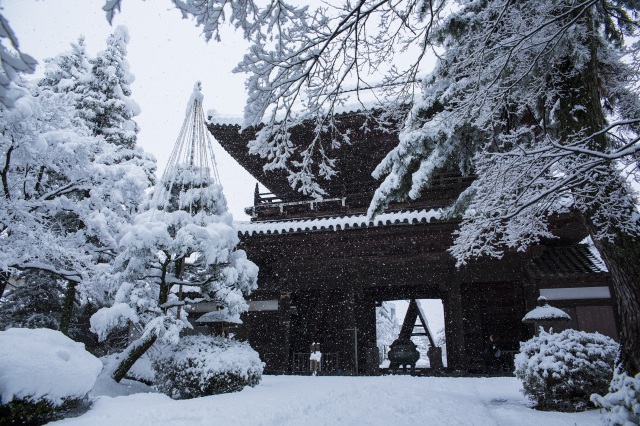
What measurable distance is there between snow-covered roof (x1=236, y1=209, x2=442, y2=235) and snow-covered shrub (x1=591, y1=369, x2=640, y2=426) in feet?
16.1

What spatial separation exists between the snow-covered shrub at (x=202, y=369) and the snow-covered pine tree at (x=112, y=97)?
9974mm

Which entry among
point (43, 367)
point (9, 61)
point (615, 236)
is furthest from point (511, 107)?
point (43, 367)

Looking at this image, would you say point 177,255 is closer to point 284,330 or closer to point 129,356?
point 129,356

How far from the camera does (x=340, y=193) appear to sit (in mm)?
10523

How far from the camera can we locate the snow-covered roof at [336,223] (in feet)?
26.9

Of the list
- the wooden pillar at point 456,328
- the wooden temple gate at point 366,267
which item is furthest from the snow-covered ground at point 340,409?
the wooden temple gate at point 366,267

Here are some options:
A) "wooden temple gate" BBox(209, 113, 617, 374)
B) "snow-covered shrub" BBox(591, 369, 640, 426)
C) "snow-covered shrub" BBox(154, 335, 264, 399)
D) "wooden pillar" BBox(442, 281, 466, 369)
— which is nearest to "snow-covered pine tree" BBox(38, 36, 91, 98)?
"wooden temple gate" BBox(209, 113, 617, 374)

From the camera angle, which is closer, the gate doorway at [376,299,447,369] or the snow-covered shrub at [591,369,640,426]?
the snow-covered shrub at [591,369,640,426]

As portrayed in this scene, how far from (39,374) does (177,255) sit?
2.97 m

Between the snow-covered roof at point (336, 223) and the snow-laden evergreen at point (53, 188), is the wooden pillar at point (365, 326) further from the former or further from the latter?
the snow-laden evergreen at point (53, 188)

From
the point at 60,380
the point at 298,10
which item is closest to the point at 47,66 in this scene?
the point at 60,380

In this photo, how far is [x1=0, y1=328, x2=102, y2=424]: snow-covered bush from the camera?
3.80 metres

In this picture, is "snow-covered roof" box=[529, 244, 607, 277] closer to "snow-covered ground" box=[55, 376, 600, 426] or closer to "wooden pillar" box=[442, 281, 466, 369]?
"wooden pillar" box=[442, 281, 466, 369]

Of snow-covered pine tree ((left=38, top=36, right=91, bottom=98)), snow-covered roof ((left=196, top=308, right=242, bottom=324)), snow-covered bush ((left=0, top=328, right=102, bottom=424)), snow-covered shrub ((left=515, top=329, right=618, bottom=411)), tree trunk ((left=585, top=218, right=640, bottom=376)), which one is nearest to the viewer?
tree trunk ((left=585, top=218, right=640, bottom=376))
